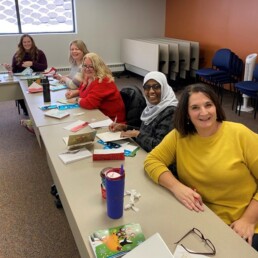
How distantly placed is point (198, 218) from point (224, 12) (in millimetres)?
4832

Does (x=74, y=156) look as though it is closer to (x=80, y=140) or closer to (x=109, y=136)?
(x=80, y=140)

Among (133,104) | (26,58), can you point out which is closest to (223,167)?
(133,104)

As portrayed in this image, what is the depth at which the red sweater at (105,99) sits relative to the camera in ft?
7.82

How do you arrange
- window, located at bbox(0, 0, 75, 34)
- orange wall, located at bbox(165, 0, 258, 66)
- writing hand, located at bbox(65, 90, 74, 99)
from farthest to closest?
window, located at bbox(0, 0, 75, 34)
orange wall, located at bbox(165, 0, 258, 66)
writing hand, located at bbox(65, 90, 74, 99)

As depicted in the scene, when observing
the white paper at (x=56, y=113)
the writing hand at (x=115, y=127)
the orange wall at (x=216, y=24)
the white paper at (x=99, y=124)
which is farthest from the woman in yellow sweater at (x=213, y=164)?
the orange wall at (x=216, y=24)

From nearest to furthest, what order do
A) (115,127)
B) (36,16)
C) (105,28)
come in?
(115,127), (36,16), (105,28)

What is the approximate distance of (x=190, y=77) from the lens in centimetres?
589

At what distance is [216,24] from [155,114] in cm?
421

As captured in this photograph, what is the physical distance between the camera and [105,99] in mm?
2443

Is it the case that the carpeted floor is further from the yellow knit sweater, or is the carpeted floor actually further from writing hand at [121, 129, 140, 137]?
the yellow knit sweater

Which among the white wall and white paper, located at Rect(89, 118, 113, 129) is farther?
the white wall

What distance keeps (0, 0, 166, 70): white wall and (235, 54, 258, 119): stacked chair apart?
122 inches

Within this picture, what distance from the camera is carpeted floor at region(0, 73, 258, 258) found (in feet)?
5.98

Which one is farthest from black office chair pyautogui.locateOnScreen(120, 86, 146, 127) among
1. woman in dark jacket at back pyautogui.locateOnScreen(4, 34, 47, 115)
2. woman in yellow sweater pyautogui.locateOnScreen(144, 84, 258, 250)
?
woman in dark jacket at back pyautogui.locateOnScreen(4, 34, 47, 115)
